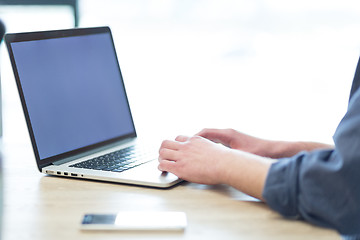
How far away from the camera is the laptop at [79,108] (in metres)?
1.14

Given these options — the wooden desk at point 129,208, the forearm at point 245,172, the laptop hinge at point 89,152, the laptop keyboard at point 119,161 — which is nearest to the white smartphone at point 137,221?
the wooden desk at point 129,208

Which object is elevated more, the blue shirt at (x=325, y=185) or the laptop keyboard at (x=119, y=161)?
the laptop keyboard at (x=119, y=161)

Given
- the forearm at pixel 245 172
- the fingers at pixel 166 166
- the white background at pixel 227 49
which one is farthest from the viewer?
the white background at pixel 227 49

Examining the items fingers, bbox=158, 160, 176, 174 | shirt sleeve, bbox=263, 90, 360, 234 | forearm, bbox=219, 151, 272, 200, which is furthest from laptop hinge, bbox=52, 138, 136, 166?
shirt sleeve, bbox=263, 90, 360, 234

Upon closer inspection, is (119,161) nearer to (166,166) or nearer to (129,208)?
(166,166)

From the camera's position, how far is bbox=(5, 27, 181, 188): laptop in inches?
44.8

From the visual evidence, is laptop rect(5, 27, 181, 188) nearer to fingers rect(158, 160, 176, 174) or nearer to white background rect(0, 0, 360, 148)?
fingers rect(158, 160, 176, 174)

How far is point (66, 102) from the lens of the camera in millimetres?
1269

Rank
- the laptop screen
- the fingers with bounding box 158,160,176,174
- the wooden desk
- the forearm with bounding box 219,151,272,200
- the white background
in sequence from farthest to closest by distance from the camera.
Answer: the white background, the laptop screen, the fingers with bounding box 158,160,176,174, the forearm with bounding box 219,151,272,200, the wooden desk

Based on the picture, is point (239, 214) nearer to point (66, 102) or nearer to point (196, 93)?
point (66, 102)

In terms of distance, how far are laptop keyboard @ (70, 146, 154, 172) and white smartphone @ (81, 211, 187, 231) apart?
231 mm

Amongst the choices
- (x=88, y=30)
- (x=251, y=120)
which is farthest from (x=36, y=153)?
(x=251, y=120)

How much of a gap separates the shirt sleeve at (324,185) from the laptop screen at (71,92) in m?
0.53

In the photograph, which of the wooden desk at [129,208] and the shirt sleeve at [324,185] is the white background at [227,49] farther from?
the shirt sleeve at [324,185]
